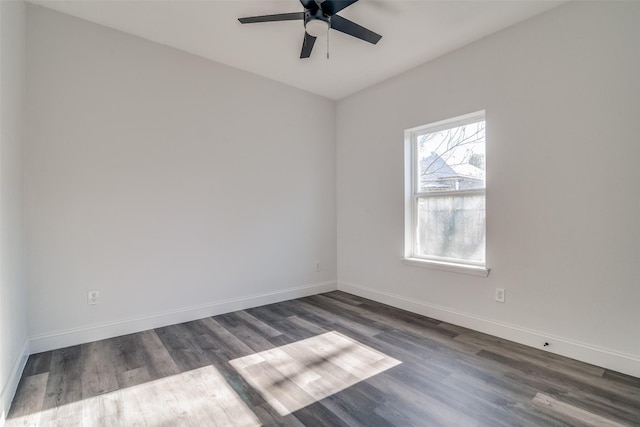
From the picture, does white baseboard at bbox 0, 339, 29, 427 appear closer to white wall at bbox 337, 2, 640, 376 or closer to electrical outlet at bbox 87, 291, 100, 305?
electrical outlet at bbox 87, 291, 100, 305

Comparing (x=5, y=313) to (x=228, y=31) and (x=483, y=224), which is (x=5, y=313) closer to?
(x=228, y=31)

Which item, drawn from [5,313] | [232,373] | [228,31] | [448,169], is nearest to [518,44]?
[448,169]

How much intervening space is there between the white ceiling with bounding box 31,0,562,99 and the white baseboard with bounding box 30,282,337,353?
2.64 meters

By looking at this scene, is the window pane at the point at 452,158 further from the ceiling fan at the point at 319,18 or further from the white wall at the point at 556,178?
the ceiling fan at the point at 319,18

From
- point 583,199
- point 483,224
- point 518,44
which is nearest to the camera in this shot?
point 583,199

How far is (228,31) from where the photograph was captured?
108 inches

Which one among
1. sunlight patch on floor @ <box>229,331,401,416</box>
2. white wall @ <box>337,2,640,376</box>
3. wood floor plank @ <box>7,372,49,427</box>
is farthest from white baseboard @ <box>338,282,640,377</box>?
wood floor plank @ <box>7,372,49,427</box>

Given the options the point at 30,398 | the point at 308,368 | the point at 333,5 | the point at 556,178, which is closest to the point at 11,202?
the point at 30,398

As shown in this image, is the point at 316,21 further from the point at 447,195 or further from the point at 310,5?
the point at 447,195

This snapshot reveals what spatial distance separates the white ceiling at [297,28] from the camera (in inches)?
94.7

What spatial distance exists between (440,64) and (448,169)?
3.56 ft

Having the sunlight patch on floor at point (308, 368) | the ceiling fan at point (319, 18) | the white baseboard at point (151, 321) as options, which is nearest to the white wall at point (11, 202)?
the white baseboard at point (151, 321)

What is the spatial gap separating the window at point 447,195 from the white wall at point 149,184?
1.43 metres

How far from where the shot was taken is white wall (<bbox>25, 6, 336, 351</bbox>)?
2453mm
